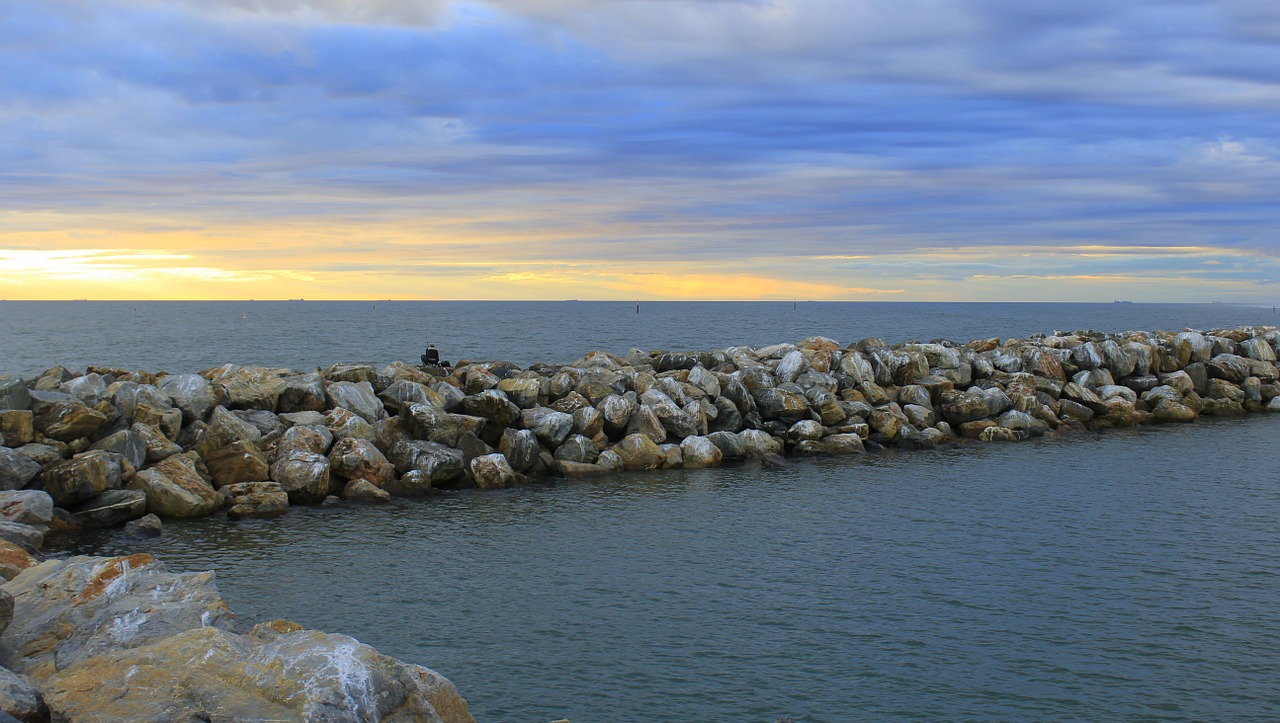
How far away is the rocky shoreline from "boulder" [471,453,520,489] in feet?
0.16

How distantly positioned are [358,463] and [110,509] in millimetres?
5294

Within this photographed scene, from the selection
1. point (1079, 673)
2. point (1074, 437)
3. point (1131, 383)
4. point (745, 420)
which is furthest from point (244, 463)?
point (1131, 383)

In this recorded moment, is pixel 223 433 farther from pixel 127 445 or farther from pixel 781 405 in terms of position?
pixel 781 405

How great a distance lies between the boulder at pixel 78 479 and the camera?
19938mm

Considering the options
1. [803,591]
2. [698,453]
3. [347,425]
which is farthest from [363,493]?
[803,591]

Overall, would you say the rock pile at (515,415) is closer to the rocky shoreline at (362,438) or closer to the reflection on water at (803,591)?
the rocky shoreline at (362,438)

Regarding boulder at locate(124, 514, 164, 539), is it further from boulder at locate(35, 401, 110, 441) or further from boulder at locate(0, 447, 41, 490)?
boulder at locate(35, 401, 110, 441)

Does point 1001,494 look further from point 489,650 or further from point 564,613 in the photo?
point 489,650

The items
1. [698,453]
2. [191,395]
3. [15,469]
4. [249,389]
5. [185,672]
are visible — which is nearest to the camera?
[185,672]

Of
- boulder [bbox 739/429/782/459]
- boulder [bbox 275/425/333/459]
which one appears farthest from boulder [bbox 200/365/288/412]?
boulder [bbox 739/429/782/459]

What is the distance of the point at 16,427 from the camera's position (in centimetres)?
2105

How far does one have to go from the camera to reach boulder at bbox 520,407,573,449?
26.6 meters

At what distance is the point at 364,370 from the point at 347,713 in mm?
21569

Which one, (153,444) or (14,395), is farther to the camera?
(153,444)
